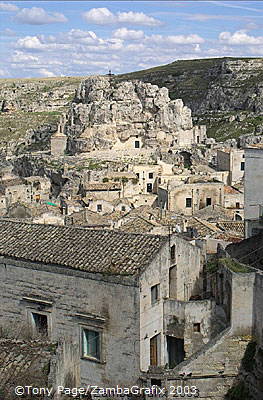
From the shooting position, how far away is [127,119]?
69.2 metres

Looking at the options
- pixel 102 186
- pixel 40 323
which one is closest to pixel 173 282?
pixel 40 323

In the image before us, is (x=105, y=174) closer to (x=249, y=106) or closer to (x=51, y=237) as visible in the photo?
(x=51, y=237)

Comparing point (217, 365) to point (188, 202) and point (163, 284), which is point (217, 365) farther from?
point (188, 202)

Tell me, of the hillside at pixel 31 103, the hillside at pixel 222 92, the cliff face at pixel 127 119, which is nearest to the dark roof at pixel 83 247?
the cliff face at pixel 127 119

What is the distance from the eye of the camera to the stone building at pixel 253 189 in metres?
21.6

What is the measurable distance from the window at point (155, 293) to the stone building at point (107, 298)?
3cm

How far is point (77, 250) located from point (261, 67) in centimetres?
12116

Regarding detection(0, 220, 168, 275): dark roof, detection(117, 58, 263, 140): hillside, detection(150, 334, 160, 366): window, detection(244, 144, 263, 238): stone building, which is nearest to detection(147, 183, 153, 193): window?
detection(244, 144, 263, 238): stone building

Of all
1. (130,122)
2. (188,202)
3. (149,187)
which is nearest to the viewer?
(188,202)

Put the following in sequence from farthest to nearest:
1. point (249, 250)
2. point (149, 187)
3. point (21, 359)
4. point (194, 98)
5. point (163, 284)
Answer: point (194, 98) < point (149, 187) < point (249, 250) < point (163, 284) < point (21, 359)

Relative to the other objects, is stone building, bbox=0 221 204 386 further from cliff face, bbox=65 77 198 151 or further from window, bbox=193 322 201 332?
cliff face, bbox=65 77 198 151

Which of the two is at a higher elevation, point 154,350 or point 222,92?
point 222,92

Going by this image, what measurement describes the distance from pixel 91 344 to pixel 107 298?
1633 millimetres

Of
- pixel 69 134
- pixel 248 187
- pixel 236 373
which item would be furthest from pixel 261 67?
→ pixel 236 373
